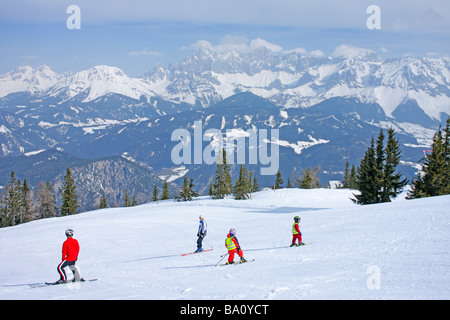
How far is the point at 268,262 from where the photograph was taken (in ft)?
55.1

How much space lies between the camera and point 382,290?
35.8 ft

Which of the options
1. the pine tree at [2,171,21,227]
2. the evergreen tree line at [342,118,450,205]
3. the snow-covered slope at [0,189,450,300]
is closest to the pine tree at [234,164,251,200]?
the evergreen tree line at [342,118,450,205]

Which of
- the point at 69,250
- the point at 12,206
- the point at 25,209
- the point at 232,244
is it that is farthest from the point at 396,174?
the point at 12,206

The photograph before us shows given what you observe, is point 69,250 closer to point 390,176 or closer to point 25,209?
point 390,176

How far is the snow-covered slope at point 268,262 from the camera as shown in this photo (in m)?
11.8

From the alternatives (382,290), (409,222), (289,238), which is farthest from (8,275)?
(409,222)

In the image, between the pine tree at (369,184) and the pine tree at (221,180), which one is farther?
the pine tree at (221,180)

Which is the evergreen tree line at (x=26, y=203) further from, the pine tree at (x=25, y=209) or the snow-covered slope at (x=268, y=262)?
the snow-covered slope at (x=268, y=262)

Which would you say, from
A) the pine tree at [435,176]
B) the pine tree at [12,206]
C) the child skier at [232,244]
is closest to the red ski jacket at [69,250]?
the child skier at [232,244]

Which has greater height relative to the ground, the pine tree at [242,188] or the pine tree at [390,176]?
the pine tree at [390,176]

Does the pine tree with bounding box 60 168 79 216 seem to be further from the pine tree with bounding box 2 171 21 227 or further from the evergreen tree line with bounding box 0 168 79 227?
the pine tree with bounding box 2 171 21 227

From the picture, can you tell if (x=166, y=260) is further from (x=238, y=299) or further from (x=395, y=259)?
(x=395, y=259)

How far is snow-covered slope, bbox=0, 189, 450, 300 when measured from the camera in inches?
464
